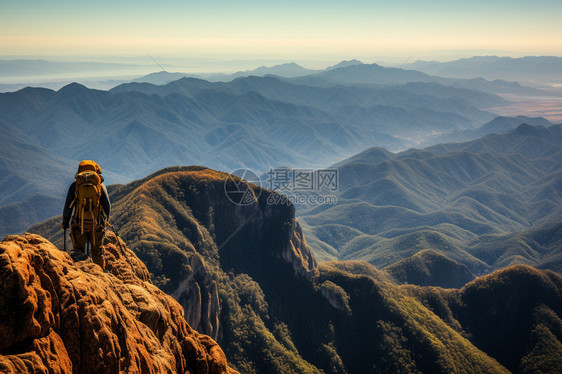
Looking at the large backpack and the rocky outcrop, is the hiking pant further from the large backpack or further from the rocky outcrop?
the rocky outcrop

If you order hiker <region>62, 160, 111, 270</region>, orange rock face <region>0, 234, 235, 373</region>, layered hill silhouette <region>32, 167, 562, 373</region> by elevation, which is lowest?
layered hill silhouette <region>32, 167, 562, 373</region>

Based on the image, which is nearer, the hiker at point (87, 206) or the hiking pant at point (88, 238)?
the hiker at point (87, 206)

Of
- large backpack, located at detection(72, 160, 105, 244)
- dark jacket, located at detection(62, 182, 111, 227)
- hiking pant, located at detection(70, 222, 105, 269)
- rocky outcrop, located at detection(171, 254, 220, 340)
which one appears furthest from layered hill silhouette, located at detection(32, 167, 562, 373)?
large backpack, located at detection(72, 160, 105, 244)

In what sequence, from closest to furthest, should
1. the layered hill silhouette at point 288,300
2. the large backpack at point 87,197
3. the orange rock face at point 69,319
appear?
1. the orange rock face at point 69,319
2. the large backpack at point 87,197
3. the layered hill silhouette at point 288,300

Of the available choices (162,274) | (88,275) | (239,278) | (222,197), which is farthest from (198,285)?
(88,275)

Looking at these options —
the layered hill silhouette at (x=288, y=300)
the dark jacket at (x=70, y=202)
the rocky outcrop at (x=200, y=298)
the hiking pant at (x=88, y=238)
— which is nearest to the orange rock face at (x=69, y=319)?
the hiking pant at (x=88, y=238)

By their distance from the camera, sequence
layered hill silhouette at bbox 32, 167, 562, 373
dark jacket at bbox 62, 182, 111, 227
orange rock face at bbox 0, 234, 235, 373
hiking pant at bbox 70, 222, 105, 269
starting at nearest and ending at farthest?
orange rock face at bbox 0, 234, 235, 373 < dark jacket at bbox 62, 182, 111, 227 < hiking pant at bbox 70, 222, 105, 269 < layered hill silhouette at bbox 32, 167, 562, 373

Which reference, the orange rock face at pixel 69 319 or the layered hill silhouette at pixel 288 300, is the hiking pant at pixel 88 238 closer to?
the orange rock face at pixel 69 319
